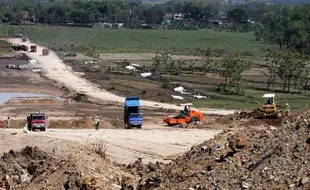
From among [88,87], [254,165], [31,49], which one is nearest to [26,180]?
[254,165]

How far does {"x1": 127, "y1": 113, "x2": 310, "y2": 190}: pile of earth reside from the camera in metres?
17.5

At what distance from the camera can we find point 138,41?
150 m

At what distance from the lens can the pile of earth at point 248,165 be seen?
691 inches

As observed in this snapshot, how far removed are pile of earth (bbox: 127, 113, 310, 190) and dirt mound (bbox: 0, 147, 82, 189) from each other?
2.23 metres

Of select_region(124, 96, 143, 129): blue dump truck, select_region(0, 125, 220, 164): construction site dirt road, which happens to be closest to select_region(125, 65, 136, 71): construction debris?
select_region(124, 96, 143, 129): blue dump truck

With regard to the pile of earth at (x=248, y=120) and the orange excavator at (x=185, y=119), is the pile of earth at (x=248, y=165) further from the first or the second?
the orange excavator at (x=185, y=119)

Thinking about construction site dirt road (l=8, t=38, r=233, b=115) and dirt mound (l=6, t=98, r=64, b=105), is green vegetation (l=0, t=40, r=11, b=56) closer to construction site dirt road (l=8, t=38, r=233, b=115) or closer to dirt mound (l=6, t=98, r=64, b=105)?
construction site dirt road (l=8, t=38, r=233, b=115)

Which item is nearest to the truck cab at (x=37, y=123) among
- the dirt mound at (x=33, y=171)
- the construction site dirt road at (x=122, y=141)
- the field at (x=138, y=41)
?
the construction site dirt road at (x=122, y=141)

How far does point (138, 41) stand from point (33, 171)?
12514 centimetres

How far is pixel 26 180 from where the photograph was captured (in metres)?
24.9

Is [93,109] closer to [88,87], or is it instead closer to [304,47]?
[88,87]

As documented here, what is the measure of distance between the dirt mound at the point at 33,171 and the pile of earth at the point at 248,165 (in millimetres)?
2229

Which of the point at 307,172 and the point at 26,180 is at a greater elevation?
the point at 307,172

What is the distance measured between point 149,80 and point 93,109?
20271 millimetres
